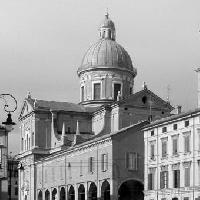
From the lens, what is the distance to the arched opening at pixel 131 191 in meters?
75.9

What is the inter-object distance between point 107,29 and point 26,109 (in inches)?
678

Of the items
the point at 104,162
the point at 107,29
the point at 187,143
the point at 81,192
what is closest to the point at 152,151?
the point at 187,143

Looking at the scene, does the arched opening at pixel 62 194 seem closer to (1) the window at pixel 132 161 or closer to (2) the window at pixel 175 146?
(1) the window at pixel 132 161

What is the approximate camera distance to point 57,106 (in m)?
102

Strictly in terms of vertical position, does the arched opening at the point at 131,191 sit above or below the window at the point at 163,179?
below

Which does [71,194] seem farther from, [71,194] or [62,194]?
[62,194]

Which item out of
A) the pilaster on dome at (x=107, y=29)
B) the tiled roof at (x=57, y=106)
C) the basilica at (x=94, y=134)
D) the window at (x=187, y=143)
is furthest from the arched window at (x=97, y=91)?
the window at (x=187, y=143)

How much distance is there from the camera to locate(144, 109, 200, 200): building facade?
5941 centimetres

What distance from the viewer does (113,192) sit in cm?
7319

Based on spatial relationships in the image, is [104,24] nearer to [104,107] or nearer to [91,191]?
[104,107]

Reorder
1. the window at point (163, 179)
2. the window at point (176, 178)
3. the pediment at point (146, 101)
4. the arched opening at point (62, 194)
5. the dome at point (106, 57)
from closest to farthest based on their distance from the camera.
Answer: the window at point (176, 178), the window at point (163, 179), the arched opening at point (62, 194), the pediment at point (146, 101), the dome at point (106, 57)

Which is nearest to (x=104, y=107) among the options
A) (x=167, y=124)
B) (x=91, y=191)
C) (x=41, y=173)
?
(x=41, y=173)

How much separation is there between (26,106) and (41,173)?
42.1 ft

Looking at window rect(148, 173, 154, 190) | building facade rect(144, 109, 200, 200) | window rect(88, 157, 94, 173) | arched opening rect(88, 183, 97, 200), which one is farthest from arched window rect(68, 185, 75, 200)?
window rect(148, 173, 154, 190)
